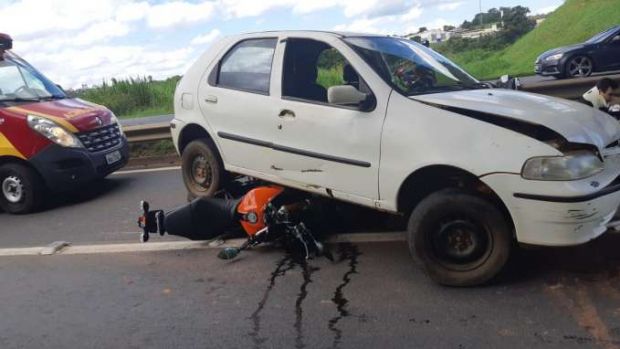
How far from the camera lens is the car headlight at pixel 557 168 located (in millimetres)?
3506

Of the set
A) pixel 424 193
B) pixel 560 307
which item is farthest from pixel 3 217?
pixel 560 307

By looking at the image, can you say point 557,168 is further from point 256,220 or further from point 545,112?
point 256,220

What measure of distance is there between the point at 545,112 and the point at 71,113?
19.0 feet

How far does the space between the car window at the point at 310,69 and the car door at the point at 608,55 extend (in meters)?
11.9

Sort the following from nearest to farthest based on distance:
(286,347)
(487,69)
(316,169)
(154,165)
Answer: (286,347) → (316,169) → (154,165) → (487,69)

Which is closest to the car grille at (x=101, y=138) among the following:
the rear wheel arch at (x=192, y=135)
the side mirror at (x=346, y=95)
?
the rear wheel arch at (x=192, y=135)

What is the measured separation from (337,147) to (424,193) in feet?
2.39

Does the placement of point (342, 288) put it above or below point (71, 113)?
below

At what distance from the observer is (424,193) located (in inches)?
166

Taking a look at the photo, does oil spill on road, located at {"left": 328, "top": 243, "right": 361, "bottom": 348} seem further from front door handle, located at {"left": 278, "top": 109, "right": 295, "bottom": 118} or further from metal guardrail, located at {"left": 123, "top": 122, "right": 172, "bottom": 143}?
metal guardrail, located at {"left": 123, "top": 122, "right": 172, "bottom": 143}

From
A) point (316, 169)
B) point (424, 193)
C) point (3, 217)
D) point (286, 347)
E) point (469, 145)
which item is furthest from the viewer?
point (3, 217)

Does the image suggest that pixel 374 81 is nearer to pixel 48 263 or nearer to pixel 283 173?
pixel 283 173

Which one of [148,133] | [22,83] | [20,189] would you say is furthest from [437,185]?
[148,133]

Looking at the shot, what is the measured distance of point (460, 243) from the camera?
395cm
